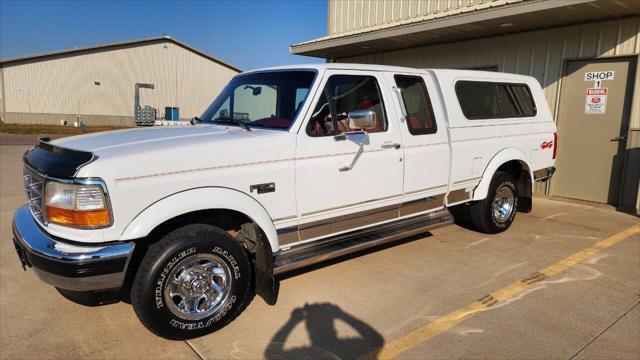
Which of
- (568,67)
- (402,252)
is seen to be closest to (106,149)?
(402,252)

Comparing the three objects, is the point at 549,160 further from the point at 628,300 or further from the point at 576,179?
the point at 628,300

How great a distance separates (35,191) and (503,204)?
5.51 meters

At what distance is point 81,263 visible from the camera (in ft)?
9.48

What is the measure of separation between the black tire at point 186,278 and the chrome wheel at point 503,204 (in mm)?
3900

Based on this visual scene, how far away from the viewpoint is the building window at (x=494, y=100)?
5492 millimetres

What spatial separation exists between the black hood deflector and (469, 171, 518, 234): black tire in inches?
185

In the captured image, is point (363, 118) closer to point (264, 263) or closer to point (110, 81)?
point (264, 263)

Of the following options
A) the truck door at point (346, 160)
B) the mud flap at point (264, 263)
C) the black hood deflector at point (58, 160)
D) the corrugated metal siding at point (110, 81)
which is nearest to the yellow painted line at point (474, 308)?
the mud flap at point (264, 263)

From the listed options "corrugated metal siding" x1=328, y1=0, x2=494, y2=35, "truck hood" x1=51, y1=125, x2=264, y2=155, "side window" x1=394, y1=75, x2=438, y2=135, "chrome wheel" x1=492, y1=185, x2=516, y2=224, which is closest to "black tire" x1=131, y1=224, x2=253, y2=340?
"truck hood" x1=51, y1=125, x2=264, y2=155

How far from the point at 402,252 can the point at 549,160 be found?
9.97 feet

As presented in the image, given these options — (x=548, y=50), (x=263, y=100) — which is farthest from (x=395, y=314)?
(x=548, y=50)

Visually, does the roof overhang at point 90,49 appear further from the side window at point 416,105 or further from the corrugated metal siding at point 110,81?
the side window at point 416,105

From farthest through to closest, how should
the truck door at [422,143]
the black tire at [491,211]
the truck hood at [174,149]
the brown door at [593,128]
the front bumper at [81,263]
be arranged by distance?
the brown door at [593,128]
the black tire at [491,211]
the truck door at [422,143]
the truck hood at [174,149]
the front bumper at [81,263]

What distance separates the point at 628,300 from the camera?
4086 mm
